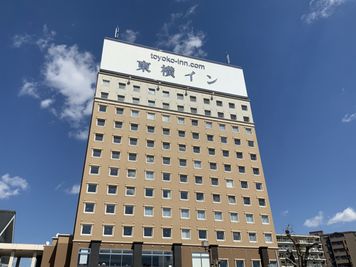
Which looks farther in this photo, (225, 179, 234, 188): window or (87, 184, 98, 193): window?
(225, 179, 234, 188): window

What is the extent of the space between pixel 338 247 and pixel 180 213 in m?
98.8

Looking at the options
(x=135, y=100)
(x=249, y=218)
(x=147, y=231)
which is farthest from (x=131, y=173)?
Answer: (x=249, y=218)

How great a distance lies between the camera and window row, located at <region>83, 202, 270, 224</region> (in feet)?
134

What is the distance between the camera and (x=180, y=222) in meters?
43.2

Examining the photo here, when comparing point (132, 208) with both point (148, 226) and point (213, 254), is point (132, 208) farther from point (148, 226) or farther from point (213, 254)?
point (213, 254)

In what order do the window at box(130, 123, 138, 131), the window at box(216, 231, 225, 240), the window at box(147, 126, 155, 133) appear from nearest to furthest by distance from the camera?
the window at box(216, 231, 225, 240), the window at box(130, 123, 138, 131), the window at box(147, 126, 155, 133)

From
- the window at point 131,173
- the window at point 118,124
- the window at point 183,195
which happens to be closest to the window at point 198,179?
the window at point 183,195

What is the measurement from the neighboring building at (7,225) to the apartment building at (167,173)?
28.0m

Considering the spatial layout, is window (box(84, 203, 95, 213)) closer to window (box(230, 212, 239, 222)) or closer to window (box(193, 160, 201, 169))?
window (box(193, 160, 201, 169))

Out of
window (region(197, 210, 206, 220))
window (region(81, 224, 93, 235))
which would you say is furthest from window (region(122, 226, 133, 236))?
window (region(197, 210, 206, 220))

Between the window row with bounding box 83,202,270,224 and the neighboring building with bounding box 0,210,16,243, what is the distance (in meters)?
28.4

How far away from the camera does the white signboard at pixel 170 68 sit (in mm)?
56406

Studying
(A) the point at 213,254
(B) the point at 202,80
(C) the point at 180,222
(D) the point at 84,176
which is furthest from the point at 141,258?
(B) the point at 202,80

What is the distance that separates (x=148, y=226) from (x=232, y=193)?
14.8m
